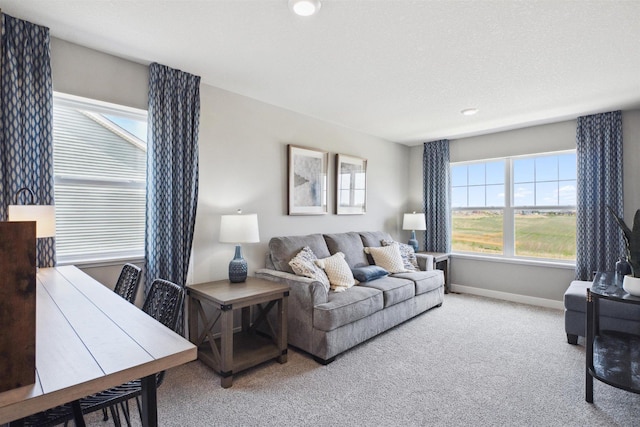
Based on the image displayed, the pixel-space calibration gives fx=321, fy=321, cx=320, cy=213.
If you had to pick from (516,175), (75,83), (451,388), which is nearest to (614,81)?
(516,175)

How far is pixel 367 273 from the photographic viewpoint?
11.8 ft

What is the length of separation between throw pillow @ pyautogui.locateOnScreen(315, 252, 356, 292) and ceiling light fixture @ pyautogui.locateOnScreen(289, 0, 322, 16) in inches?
87.0

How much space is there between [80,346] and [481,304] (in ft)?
14.9

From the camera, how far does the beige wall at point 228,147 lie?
8.01 ft

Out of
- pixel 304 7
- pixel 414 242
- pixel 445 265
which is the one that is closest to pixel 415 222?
pixel 414 242

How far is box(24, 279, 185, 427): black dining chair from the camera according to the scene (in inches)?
50.6

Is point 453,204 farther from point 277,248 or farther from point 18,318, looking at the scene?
point 18,318

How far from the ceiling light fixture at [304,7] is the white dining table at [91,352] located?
180 cm

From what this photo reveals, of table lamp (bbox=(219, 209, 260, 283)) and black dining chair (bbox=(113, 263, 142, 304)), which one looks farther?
table lamp (bbox=(219, 209, 260, 283))

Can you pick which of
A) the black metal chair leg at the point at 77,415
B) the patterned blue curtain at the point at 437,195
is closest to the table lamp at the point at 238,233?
the black metal chair leg at the point at 77,415

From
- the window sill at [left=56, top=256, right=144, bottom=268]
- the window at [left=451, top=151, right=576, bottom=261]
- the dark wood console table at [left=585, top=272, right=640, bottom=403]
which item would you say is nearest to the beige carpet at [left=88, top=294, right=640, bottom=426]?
the dark wood console table at [left=585, top=272, right=640, bottom=403]

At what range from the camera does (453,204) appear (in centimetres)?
529

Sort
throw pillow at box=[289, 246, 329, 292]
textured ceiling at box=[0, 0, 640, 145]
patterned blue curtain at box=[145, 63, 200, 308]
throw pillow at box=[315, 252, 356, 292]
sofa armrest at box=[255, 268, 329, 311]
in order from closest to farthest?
textured ceiling at box=[0, 0, 640, 145] < patterned blue curtain at box=[145, 63, 200, 308] < sofa armrest at box=[255, 268, 329, 311] < throw pillow at box=[289, 246, 329, 292] < throw pillow at box=[315, 252, 356, 292]

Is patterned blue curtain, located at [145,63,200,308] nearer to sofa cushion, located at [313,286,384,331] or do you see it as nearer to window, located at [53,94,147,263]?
window, located at [53,94,147,263]
